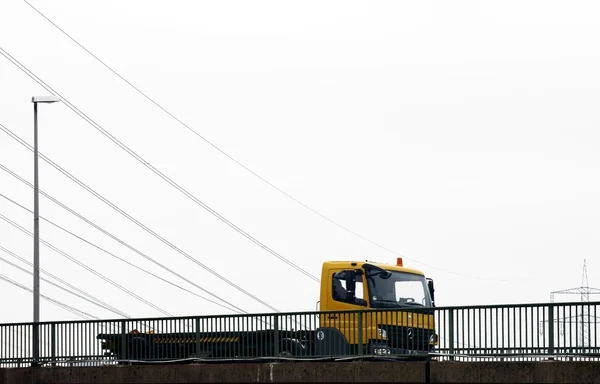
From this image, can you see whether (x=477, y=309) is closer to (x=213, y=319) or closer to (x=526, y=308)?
(x=526, y=308)

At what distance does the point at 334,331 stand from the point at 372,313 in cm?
96

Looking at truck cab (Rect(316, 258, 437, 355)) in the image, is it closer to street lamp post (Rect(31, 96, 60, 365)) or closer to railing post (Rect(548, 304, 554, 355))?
railing post (Rect(548, 304, 554, 355))

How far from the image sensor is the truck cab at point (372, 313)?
26344mm

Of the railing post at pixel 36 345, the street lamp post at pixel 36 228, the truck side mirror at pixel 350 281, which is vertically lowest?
the railing post at pixel 36 345

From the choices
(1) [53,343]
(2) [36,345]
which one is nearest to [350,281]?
(1) [53,343]

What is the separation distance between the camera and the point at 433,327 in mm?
26406

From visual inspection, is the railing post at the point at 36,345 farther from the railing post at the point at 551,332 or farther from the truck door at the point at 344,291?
the railing post at the point at 551,332

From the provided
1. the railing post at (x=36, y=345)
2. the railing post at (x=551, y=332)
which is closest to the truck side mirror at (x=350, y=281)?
the railing post at (x=551, y=332)

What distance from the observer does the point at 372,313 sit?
26.7 meters

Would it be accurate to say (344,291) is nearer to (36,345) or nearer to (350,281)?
(350,281)

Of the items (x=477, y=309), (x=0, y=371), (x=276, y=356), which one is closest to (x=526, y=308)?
(x=477, y=309)

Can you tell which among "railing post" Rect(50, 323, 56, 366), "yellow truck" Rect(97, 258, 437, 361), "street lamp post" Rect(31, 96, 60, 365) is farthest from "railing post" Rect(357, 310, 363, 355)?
"street lamp post" Rect(31, 96, 60, 365)

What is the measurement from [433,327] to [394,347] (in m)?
0.84

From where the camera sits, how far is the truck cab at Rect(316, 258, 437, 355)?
1037 inches
